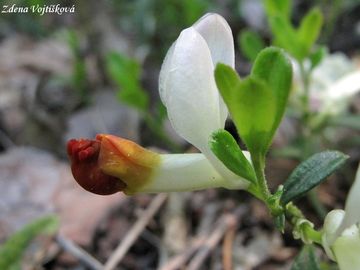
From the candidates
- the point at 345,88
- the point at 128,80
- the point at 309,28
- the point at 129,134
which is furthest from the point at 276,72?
the point at 129,134

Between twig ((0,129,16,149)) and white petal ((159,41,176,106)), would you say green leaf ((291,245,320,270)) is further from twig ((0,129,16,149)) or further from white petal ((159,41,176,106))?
twig ((0,129,16,149))

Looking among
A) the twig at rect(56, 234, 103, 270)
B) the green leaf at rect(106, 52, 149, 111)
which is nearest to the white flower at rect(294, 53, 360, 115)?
the green leaf at rect(106, 52, 149, 111)

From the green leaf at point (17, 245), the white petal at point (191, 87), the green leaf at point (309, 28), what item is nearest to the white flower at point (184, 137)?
the white petal at point (191, 87)

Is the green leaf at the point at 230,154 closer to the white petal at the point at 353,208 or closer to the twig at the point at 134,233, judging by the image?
the white petal at the point at 353,208

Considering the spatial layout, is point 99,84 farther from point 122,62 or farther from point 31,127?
point 122,62

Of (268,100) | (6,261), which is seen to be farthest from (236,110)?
(6,261)

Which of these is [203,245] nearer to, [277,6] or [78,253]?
[78,253]

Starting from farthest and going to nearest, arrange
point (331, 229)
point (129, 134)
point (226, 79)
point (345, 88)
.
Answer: point (129, 134) → point (345, 88) → point (331, 229) → point (226, 79)
